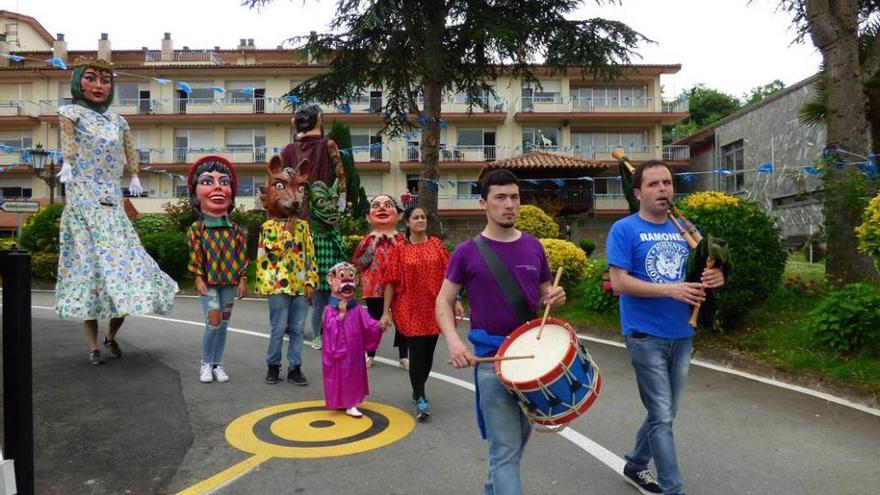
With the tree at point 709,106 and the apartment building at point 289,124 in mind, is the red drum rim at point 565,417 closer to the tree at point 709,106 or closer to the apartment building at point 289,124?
the apartment building at point 289,124

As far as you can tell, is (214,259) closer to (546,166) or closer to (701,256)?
(701,256)

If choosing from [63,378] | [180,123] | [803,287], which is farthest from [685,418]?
[180,123]

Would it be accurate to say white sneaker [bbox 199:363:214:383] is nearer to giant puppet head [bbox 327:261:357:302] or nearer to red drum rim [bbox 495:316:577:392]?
giant puppet head [bbox 327:261:357:302]

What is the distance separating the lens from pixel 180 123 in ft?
131

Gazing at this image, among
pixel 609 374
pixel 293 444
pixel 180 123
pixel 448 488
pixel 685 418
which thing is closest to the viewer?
pixel 448 488

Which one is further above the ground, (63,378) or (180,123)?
(180,123)

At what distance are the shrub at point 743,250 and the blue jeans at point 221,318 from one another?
5.59 meters

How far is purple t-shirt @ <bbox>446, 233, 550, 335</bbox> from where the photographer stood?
3.28 m

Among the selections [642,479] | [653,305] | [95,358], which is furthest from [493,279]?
[95,358]

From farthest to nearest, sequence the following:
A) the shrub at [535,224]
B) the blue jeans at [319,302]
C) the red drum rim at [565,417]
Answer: the shrub at [535,224] < the blue jeans at [319,302] < the red drum rim at [565,417]

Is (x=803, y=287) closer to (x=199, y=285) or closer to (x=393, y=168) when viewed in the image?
(x=199, y=285)

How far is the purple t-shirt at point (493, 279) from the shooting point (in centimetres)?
328

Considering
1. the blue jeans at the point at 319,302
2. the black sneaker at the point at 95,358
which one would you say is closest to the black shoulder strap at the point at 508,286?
the blue jeans at the point at 319,302

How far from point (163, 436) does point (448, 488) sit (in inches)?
89.3
